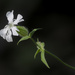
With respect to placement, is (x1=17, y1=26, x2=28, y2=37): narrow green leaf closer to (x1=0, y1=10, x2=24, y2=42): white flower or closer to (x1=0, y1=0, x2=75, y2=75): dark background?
(x1=0, y1=10, x2=24, y2=42): white flower

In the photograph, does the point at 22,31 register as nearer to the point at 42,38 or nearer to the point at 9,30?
the point at 9,30

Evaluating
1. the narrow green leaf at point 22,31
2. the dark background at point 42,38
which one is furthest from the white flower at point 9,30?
the dark background at point 42,38

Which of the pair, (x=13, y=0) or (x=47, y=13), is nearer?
(x=13, y=0)

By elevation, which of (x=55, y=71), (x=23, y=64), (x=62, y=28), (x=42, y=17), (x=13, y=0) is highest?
(x=13, y=0)

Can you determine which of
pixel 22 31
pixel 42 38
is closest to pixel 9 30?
pixel 22 31

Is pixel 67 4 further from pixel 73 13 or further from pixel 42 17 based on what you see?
pixel 42 17

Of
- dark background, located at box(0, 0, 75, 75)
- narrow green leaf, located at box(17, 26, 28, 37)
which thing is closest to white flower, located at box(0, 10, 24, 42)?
narrow green leaf, located at box(17, 26, 28, 37)

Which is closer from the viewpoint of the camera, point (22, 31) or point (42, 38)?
point (22, 31)

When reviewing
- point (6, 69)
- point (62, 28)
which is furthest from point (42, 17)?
point (6, 69)
